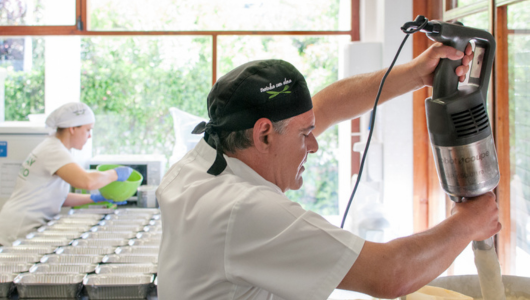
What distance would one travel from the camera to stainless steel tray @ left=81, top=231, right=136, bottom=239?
95.3 inches

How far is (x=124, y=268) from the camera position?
1914mm

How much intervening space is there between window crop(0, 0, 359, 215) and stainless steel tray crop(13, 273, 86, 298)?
190 centimetres

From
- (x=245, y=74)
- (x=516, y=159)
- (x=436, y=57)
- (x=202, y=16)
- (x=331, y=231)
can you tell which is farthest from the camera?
(x=202, y=16)

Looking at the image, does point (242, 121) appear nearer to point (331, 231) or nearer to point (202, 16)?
point (331, 231)

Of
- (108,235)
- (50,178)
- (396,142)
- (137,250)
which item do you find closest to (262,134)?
(137,250)

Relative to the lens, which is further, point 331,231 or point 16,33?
point 16,33

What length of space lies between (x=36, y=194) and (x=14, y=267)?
1237mm

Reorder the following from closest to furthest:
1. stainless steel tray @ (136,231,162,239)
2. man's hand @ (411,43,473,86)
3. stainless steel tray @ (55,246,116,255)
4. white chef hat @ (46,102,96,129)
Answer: man's hand @ (411,43,473,86) → stainless steel tray @ (55,246,116,255) → stainless steel tray @ (136,231,162,239) → white chef hat @ (46,102,96,129)

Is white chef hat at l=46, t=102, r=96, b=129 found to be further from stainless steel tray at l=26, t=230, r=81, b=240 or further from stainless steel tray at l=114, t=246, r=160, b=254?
stainless steel tray at l=114, t=246, r=160, b=254

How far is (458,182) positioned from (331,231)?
12.6 inches

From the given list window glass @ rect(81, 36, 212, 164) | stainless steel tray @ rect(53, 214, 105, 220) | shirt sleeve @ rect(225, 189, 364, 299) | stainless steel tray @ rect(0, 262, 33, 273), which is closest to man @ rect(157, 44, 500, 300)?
shirt sleeve @ rect(225, 189, 364, 299)

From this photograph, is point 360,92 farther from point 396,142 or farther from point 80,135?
point 80,135

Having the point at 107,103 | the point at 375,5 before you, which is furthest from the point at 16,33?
the point at 375,5

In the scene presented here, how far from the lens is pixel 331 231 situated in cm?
89
